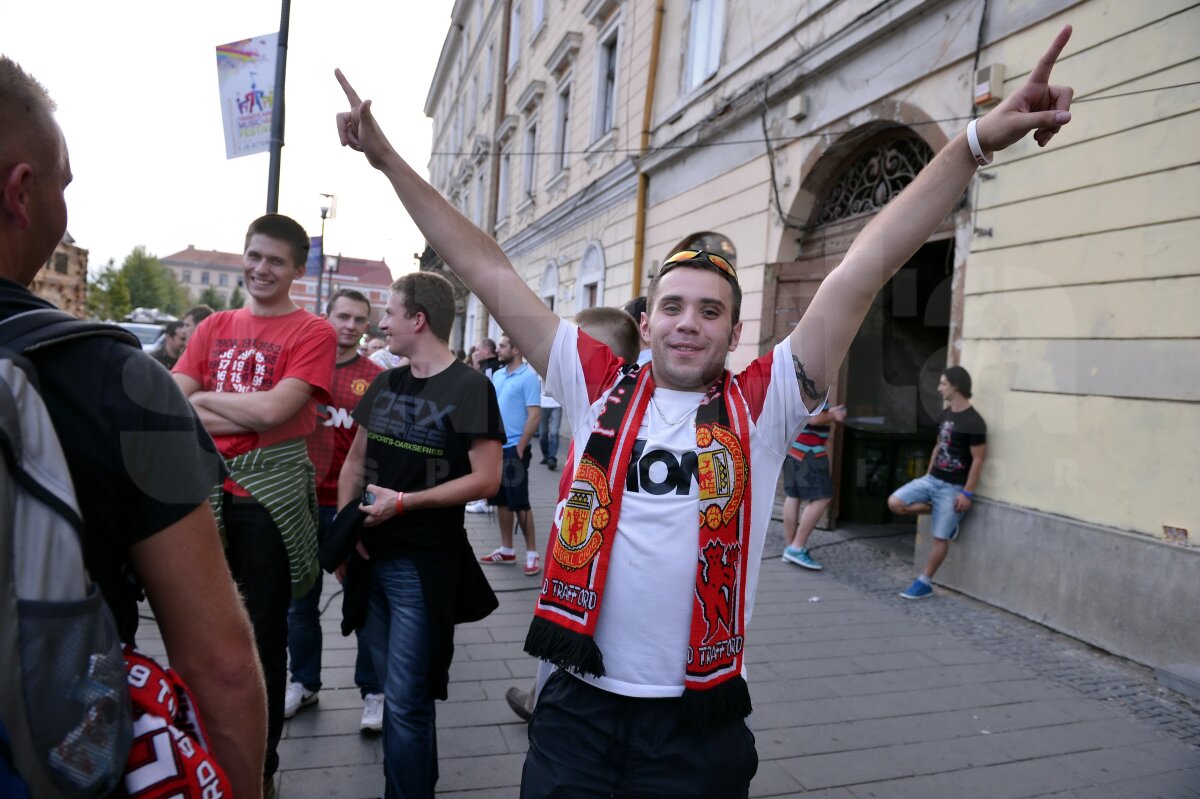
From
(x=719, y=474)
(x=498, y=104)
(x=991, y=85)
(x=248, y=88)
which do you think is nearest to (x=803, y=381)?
(x=719, y=474)

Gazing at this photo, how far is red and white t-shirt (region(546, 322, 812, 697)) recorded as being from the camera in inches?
68.8

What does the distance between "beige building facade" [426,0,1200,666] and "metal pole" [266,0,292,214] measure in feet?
16.7

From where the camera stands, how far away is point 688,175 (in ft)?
36.1

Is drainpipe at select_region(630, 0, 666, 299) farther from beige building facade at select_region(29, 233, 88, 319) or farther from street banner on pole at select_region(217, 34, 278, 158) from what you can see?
beige building facade at select_region(29, 233, 88, 319)

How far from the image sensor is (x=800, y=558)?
6.83 metres

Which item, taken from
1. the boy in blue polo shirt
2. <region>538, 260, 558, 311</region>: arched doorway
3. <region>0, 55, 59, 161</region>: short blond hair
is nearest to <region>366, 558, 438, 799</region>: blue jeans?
<region>0, 55, 59, 161</region>: short blond hair

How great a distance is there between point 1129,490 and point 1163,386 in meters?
0.66

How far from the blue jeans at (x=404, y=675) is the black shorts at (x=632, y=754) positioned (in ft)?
2.81

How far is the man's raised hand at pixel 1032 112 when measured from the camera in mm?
1790

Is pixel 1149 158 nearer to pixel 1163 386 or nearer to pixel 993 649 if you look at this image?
pixel 1163 386

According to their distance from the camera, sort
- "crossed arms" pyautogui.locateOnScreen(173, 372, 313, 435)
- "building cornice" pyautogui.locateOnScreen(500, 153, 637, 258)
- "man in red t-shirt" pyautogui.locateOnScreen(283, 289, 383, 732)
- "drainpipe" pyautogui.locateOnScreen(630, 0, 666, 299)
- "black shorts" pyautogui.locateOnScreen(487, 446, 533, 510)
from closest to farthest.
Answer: "crossed arms" pyautogui.locateOnScreen(173, 372, 313, 435), "man in red t-shirt" pyautogui.locateOnScreen(283, 289, 383, 732), "black shorts" pyautogui.locateOnScreen(487, 446, 533, 510), "drainpipe" pyautogui.locateOnScreen(630, 0, 666, 299), "building cornice" pyautogui.locateOnScreen(500, 153, 637, 258)

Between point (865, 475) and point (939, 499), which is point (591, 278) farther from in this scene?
point (939, 499)

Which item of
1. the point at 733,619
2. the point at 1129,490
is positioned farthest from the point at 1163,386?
the point at 733,619

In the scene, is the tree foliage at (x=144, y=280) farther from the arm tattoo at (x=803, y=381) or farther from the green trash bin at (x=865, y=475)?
the arm tattoo at (x=803, y=381)
